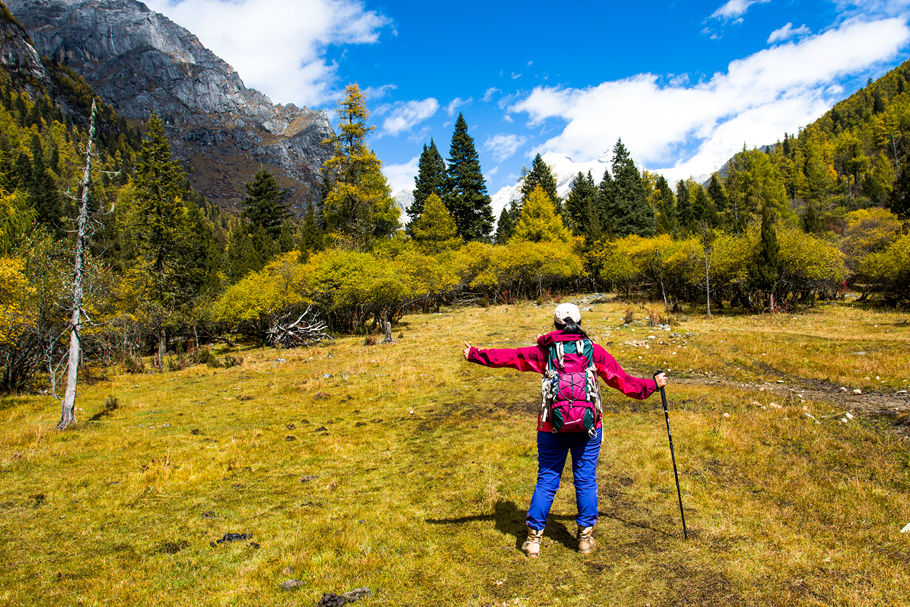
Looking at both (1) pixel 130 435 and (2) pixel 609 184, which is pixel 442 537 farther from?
(2) pixel 609 184

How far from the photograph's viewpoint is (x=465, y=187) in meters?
62.0

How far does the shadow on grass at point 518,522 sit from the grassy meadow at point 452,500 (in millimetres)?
33

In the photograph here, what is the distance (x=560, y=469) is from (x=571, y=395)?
955mm

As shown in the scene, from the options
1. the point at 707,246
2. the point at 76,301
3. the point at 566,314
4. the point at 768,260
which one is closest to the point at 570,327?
the point at 566,314

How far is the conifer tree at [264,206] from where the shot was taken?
5847 centimetres

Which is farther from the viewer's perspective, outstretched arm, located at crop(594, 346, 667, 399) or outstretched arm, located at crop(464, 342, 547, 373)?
outstretched arm, located at crop(464, 342, 547, 373)

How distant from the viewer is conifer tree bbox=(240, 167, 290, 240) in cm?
5847

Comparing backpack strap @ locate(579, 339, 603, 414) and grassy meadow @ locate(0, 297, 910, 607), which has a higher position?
backpack strap @ locate(579, 339, 603, 414)

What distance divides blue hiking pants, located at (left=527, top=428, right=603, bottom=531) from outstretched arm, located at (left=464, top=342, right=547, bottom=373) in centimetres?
83

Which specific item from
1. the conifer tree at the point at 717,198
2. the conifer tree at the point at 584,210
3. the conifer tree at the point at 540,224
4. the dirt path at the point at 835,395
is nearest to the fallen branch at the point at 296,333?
the dirt path at the point at 835,395

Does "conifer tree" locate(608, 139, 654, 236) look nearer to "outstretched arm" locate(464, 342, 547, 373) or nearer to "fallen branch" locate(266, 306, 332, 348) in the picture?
"fallen branch" locate(266, 306, 332, 348)

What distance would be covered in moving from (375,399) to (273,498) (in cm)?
726

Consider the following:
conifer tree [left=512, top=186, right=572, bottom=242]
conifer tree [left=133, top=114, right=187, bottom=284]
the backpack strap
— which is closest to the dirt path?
the backpack strap

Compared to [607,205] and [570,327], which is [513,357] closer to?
[570,327]
